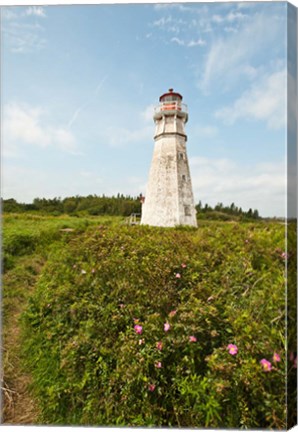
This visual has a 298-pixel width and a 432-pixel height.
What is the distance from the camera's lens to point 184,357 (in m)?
1.63

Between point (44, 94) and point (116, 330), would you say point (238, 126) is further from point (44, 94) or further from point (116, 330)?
point (116, 330)

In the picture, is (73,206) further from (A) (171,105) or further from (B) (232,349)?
(B) (232,349)

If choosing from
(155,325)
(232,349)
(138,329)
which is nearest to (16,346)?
(138,329)

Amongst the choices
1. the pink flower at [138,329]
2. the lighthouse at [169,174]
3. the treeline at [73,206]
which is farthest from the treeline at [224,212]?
the pink flower at [138,329]

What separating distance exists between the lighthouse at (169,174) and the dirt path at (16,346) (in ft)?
3.84

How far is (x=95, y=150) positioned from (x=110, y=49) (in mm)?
824

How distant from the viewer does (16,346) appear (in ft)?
6.77

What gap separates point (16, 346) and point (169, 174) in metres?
2.29

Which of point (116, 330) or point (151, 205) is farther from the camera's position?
point (151, 205)

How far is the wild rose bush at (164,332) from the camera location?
157cm

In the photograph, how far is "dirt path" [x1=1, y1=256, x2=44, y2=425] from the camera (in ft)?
6.07

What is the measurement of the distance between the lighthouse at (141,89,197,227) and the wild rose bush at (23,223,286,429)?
47cm

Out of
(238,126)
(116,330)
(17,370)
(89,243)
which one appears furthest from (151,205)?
(17,370)

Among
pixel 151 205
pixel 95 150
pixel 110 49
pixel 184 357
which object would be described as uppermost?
pixel 110 49
